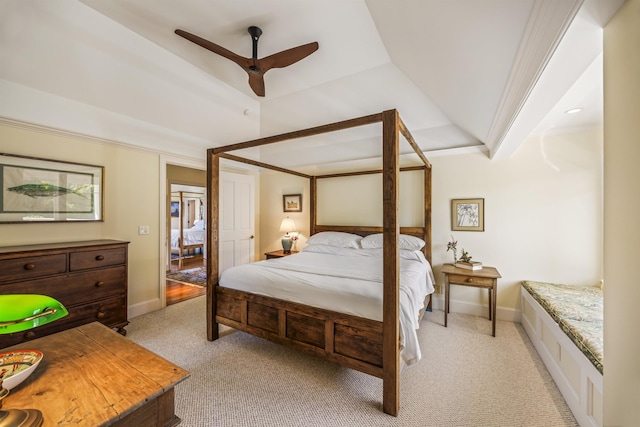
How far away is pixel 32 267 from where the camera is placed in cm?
218

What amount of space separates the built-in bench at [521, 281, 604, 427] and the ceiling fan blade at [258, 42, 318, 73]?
9.19 feet

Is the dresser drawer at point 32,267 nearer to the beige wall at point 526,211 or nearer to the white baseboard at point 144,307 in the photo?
the white baseboard at point 144,307

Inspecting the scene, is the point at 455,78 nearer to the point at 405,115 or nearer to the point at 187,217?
the point at 405,115

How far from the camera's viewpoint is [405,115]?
345 centimetres

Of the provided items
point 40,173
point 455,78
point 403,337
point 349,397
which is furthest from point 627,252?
point 40,173

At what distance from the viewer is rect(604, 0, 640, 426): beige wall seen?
0.89 meters

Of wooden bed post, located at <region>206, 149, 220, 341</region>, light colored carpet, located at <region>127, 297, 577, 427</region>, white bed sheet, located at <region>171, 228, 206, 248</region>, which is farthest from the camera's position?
white bed sheet, located at <region>171, 228, 206, 248</region>

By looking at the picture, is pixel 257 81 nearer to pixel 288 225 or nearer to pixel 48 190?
pixel 48 190

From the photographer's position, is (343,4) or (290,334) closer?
(343,4)

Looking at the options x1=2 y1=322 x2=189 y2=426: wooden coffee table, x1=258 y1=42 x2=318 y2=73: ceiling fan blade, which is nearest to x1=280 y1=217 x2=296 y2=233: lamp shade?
x1=258 y1=42 x2=318 y2=73: ceiling fan blade

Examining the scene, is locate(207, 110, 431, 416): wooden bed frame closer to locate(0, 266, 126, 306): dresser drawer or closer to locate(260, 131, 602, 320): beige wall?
locate(0, 266, 126, 306): dresser drawer

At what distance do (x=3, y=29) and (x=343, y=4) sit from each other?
267cm

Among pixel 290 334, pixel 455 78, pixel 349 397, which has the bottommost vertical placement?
pixel 349 397

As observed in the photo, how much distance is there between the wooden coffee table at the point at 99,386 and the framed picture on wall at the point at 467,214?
350cm
